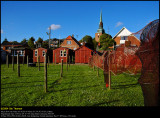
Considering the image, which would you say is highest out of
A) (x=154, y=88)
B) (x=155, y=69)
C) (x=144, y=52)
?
(x=144, y=52)

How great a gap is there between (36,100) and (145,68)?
447cm

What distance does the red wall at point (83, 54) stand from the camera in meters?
31.4

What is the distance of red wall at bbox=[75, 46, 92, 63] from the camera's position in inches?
1236

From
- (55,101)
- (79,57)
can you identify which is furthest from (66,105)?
(79,57)

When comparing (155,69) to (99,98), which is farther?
(99,98)

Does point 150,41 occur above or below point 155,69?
above

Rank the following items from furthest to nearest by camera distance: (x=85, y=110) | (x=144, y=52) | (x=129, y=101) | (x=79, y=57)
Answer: (x=79, y=57) → (x=129, y=101) → (x=85, y=110) → (x=144, y=52)

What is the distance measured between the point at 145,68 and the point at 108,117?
1832mm

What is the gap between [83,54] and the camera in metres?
31.8

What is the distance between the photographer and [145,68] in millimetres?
3340

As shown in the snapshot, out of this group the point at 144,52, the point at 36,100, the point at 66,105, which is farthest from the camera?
the point at 36,100

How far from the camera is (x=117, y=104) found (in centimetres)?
466

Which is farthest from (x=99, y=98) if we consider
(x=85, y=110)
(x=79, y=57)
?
(x=79, y=57)

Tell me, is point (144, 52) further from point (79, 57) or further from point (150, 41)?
point (79, 57)
